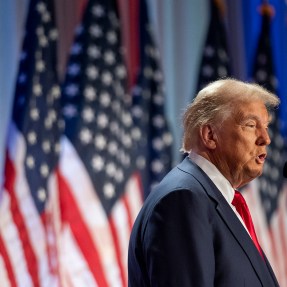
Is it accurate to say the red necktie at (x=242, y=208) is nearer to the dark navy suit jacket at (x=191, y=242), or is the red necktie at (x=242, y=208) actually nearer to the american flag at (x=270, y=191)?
the dark navy suit jacket at (x=191, y=242)

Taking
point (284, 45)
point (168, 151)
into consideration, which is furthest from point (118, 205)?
point (284, 45)

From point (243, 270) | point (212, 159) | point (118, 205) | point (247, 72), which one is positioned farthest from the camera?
point (247, 72)

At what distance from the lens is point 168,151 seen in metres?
4.45

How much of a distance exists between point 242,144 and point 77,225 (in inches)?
84.9

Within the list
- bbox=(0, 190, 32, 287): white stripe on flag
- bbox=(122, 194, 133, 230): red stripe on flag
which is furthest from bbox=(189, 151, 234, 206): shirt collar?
bbox=(122, 194, 133, 230): red stripe on flag

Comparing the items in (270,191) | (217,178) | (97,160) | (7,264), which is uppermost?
(217,178)

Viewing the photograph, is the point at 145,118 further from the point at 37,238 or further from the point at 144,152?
the point at 37,238

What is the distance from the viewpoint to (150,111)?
446cm

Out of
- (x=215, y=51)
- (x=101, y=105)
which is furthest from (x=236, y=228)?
(x=215, y=51)

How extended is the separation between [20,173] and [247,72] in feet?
6.29

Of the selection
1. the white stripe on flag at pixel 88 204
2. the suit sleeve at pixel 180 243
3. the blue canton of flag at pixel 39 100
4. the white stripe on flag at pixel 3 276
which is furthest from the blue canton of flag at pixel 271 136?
the suit sleeve at pixel 180 243

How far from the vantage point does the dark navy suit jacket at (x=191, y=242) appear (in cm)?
172

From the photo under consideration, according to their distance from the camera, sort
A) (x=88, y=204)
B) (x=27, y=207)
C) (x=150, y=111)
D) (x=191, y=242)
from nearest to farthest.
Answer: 1. (x=191, y=242)
2. (x=27, y=207)
3. (x=88, y=204)
4. (x=150, y=111)

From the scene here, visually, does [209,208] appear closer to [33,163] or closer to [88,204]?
[33,163]
